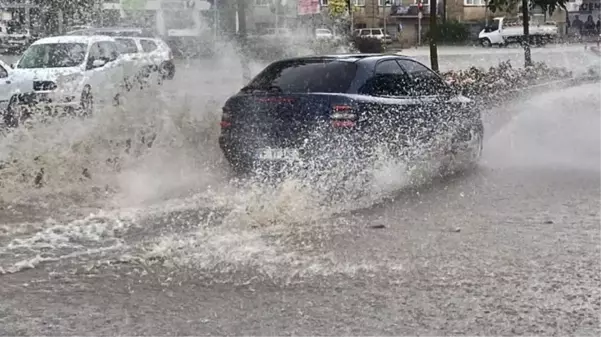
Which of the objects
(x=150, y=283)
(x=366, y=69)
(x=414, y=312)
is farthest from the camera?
(x=366, y=69)

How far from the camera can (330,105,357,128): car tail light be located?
8.01m

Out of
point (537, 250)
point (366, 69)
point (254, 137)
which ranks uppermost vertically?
point (366, 69)

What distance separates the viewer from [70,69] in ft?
51.0

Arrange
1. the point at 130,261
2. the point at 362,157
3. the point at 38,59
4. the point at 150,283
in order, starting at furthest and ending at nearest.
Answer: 1. the point at 38,59
2. the point at 362,157
3. the point at 130,261
4. the point at 150,283

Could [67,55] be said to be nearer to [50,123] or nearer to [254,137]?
[50,123]

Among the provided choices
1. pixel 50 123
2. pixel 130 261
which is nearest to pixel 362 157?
pixel 130 261

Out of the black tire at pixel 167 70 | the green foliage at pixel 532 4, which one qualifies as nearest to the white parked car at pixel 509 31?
the green foliage at pixel 532 4

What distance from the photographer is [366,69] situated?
872 cm

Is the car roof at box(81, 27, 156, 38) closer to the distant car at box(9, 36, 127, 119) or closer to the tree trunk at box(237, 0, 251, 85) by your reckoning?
the distant car at box(9, 36, 127, 119)

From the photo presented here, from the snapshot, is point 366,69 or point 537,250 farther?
point 366,69

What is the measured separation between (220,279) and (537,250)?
93.7 inches

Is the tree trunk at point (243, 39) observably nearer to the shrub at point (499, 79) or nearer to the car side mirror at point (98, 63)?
the car side mirror at point (98, 63)

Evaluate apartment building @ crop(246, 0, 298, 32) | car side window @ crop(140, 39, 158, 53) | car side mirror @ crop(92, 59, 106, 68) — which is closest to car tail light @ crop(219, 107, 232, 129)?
car side mirror @ crop(92, 59, 106, 68)

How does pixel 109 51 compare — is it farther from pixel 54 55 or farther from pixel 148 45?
pixel 148 45
